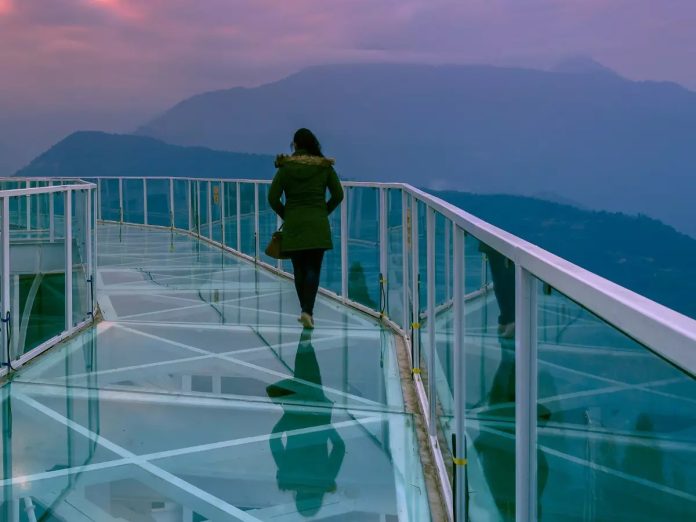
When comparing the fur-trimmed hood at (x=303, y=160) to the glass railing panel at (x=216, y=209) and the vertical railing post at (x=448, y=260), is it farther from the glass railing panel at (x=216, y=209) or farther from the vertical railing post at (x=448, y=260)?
the glass railing panel at (x=216, y=209)

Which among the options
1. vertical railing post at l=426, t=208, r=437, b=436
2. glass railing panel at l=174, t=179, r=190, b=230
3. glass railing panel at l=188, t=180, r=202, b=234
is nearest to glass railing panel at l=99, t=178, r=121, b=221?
glass railing panel at l=174, t=179, r=190, b=230

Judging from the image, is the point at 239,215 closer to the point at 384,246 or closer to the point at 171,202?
the point at 384,246

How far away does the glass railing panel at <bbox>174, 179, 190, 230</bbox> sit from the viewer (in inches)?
574

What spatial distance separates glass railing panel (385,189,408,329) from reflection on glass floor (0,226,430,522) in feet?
0.65

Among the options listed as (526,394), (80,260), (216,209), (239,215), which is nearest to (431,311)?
(526,394)

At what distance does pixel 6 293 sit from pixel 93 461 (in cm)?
150

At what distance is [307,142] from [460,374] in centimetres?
349

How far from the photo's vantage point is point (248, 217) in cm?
986

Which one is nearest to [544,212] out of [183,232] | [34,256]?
[183,232]

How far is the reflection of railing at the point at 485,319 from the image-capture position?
0.88 metres

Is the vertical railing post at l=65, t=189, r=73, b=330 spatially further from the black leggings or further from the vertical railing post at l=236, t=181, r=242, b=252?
the vertical railing post at l=236, t=181, r=242, b=252

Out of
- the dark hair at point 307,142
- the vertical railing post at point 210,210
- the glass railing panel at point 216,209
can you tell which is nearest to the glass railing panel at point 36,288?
the dark hair at point 307,142

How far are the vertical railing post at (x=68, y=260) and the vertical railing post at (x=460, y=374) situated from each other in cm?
360

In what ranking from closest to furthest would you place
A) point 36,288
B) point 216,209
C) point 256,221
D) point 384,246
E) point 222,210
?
point 36,288 < point 384,246 < point 256,221 < point 222,210 < point 216,209
